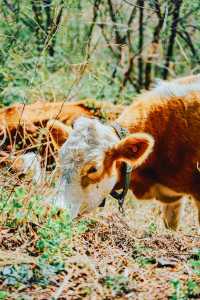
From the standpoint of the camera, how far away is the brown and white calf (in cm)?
478

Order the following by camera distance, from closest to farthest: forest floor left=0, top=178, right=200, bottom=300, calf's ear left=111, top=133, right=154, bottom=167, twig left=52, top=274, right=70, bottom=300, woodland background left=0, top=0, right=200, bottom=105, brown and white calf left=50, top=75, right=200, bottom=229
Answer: twig left=52, top=274, right=70, bottom=300
forest floor left=0, top=178, right=200, bottom=300
calf's ear left=111, top=133, right=154, bottom=167
brown and white calf left=50, top=75, right=200, bottom=229
woodland background left=0, top=0, right=200, bottom=105

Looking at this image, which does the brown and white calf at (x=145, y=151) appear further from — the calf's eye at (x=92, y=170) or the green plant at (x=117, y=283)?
the green plant at (x=117, y=283)

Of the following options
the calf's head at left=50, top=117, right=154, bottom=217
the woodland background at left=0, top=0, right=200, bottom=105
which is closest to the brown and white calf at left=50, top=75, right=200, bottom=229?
the calf's head at left=50, top=117, right=154, bottom=217

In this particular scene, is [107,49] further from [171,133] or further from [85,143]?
[85,143]

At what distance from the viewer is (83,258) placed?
3098 millimetres

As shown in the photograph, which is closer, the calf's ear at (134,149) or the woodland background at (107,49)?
the calf's ear at (134,149)

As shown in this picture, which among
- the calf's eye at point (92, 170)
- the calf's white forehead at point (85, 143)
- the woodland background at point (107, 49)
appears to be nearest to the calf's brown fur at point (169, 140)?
the calf's white forehead at point (85, 143)

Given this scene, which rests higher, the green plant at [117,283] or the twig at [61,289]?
Answer: the twig at [61,289]

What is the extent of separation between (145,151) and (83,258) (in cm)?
185

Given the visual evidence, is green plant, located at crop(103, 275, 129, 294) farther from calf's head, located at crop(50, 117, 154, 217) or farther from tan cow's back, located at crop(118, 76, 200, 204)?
tan cow's back, located at crop(118, 76, 200, 204)

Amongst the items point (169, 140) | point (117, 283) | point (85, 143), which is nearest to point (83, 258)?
point (117, 283)

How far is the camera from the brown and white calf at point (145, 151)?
4777mm

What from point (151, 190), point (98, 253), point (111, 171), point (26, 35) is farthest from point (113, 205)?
point (26, 35)

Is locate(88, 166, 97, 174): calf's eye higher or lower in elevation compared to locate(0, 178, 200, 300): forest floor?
lower
